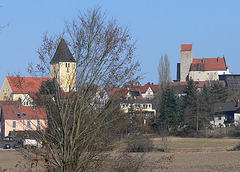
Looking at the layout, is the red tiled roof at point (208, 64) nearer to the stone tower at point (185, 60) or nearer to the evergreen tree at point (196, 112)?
the stone tower at point (185, 60)

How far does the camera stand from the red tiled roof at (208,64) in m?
135

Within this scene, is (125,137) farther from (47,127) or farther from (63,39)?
(63,39)

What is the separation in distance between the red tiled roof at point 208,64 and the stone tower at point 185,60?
1.67 metres

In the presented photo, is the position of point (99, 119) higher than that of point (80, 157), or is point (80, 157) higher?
point (99, 119)

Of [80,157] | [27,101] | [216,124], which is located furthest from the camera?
[216,124]

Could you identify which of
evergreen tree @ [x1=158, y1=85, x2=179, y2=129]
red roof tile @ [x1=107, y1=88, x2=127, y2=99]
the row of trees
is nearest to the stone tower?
the row of trees

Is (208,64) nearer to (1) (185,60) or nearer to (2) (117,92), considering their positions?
(1) (185,60)

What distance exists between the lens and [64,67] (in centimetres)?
975

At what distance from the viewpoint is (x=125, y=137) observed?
33.9 ft

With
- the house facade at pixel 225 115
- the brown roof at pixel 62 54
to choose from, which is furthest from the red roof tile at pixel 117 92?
the house facade at pixel 225 115

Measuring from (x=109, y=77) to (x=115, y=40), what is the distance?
86 cm

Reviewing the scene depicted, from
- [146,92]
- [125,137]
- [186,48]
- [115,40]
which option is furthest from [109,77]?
[186,48]

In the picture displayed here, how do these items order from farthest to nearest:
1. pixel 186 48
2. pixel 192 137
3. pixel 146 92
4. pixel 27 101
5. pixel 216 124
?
1. pixel 186 48
2. pixel 146 92
3. pixel 216 124
4. pixel 192 137
5. pixel 27 101

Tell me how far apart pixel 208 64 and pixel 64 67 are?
129 metres
